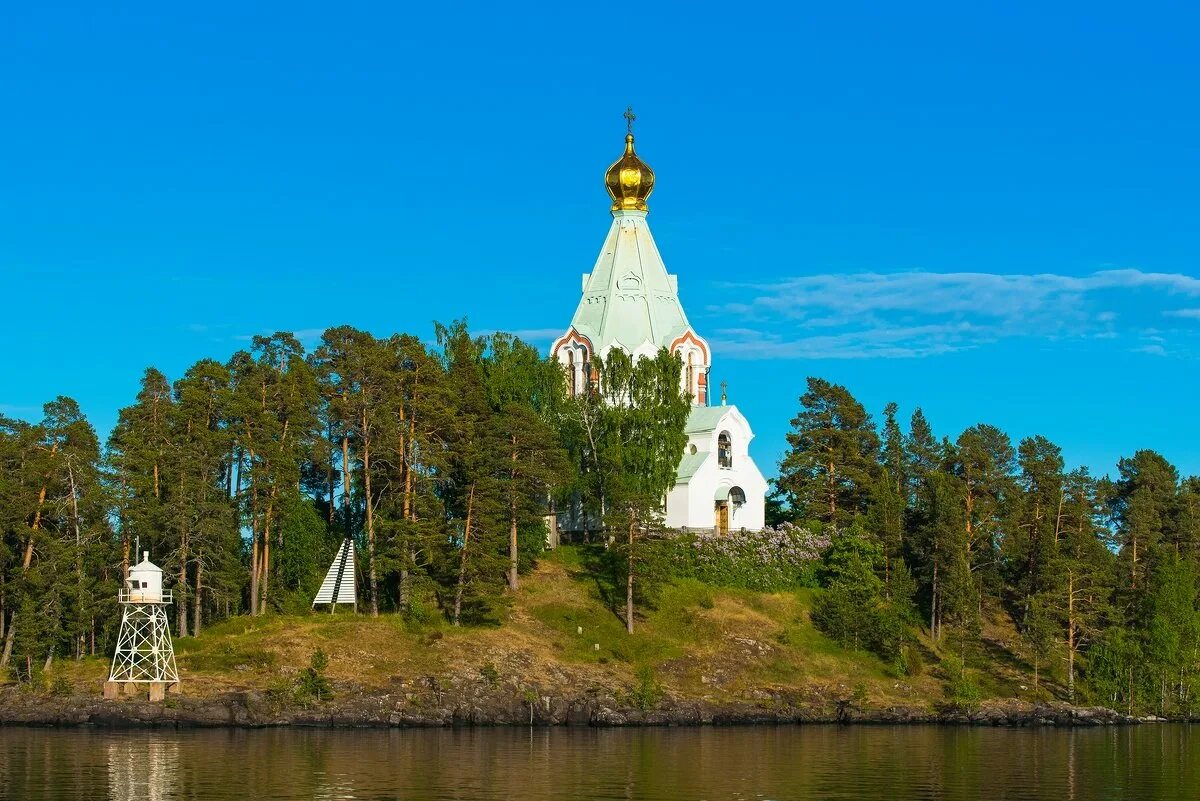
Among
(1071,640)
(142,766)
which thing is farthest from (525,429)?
(142,766)

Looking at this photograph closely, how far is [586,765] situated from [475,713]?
16.3 meters

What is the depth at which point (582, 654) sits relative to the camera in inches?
2734

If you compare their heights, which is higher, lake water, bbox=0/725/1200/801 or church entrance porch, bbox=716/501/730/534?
church entrance porch, bbox=716/501/730/534

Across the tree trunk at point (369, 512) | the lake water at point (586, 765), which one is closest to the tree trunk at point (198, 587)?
the tree trunk at point (369, 512)

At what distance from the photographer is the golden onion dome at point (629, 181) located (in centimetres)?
8762

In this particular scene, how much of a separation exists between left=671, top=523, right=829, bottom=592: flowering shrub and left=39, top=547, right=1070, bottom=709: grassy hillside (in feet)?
2.74

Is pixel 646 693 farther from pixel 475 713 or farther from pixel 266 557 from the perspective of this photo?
pixel 266 557

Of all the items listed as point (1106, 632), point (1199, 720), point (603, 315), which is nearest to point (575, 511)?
point (603, 315)

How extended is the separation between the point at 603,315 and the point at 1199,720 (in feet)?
112

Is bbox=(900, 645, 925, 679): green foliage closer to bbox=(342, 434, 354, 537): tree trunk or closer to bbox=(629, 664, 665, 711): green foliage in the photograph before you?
bbox=(629, 664, 665, 711): green foliage

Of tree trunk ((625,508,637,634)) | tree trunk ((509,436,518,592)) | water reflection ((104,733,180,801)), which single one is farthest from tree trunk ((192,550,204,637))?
tree trunk ((625,508,637,634))

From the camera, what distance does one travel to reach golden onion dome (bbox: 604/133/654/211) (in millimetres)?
87625

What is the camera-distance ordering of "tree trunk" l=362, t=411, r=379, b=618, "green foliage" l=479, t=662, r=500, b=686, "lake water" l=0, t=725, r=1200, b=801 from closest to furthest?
"lake water" l=0, t=725, r=1200, b=801
"green foliage" l=479, t=662, r=500, b=686
"tree trunk" l=362, t=411, r=379, b=618

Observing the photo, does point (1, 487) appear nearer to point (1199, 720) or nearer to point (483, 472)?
point (483, 472)
